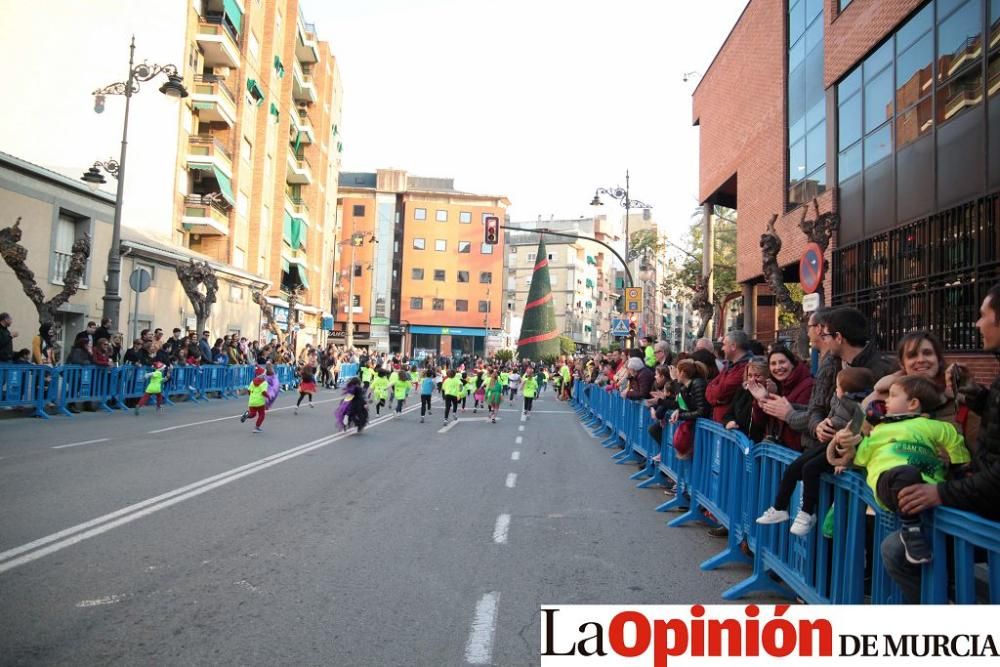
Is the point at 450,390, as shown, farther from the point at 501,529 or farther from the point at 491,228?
the point at 501,529

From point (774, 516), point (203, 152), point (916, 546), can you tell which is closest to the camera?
point (916, 546)

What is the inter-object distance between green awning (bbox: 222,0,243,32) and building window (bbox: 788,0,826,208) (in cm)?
2831

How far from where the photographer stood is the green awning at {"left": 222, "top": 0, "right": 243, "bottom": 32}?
38.0m

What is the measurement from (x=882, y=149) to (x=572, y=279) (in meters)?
83.1

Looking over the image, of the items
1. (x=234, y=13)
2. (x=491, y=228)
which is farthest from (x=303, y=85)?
(x=491, y=228)

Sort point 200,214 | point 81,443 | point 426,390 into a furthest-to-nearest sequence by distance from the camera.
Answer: point 200,214
point 426,390
point 81,443

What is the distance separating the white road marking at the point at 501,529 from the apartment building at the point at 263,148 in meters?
33.8

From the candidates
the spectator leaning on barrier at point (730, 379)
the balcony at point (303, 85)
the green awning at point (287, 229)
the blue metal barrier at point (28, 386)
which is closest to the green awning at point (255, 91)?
the balcony at point (303, 85)

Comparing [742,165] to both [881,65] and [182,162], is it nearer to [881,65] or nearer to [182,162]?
[881,65]

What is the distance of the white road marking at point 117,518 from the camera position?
18.4ft

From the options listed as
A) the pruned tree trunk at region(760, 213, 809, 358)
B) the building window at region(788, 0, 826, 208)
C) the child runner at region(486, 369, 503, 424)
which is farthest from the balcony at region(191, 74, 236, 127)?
the pruned tree trunk at region(760, 213, 809, 358)

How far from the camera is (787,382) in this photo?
21.3 ft

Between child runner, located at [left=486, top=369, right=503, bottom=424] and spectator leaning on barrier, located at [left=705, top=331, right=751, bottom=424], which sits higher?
spectator leaning on barrier, located at [left=705, top=331, right=751, bottom=424]

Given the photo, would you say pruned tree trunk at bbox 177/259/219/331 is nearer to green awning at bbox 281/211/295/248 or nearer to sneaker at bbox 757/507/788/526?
green awning at bbox 281/211/295/248
